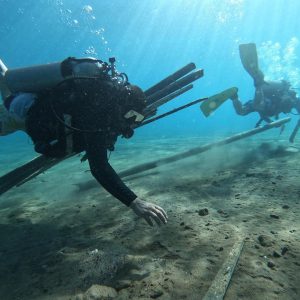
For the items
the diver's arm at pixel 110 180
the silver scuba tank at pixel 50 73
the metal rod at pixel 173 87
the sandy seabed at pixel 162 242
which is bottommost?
the sandy seabed at pixel 162 242

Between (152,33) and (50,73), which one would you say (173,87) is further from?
(152,33)

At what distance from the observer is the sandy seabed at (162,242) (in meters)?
2.64

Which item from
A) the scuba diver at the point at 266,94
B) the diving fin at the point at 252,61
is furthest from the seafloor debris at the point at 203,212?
the diving fin at the point at 252,61

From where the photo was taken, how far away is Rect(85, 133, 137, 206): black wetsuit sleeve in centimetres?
319

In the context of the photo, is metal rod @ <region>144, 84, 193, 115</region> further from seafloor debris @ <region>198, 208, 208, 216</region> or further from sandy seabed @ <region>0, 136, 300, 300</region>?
seafloor debris @ <region>198, 208, 208, 216</region>

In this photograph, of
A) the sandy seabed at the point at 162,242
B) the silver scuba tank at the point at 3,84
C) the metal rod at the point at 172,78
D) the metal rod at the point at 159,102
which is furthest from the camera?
the metal rod at the point at 172,78

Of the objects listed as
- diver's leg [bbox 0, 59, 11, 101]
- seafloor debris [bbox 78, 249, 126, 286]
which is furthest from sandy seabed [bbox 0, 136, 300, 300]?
diver's leg [bbox 0, 59, 11, 101]

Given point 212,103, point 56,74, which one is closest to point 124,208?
point 56,74

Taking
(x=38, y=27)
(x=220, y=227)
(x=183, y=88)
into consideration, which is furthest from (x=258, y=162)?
(x=38, y=27)

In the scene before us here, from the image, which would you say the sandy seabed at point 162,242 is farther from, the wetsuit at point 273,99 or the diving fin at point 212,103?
the wetsuit at point 273,99

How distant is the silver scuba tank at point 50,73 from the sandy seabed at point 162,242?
2097 mm

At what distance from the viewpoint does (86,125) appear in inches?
131

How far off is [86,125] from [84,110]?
19 cm

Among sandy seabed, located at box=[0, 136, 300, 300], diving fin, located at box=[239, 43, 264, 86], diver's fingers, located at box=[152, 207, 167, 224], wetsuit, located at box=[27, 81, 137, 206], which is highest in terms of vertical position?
diving fin, located at box=[239, 43, 264, 86]
